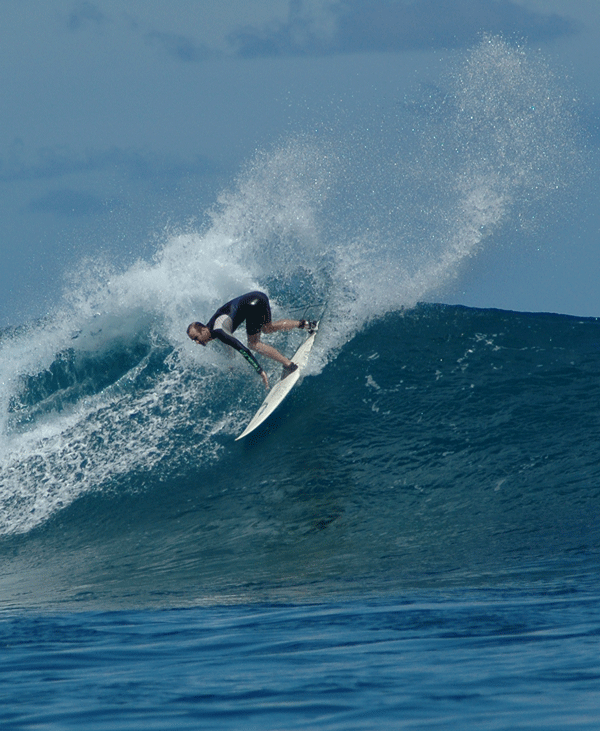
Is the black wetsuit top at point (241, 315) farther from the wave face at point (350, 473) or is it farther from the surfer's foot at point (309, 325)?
the wave face at point (350, 473)

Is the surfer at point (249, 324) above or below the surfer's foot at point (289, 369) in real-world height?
above

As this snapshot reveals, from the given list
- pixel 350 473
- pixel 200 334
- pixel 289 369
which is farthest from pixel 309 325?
pixel 350 473

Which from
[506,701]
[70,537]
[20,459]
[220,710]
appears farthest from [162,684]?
[20,459]

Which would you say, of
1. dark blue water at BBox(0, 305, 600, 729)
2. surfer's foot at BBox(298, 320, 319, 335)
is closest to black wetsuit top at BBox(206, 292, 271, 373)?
surfer's foot at BBox(298, 320, 319, 335)

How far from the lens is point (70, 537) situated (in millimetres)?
8250

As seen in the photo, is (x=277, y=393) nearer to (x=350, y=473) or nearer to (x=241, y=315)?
(x=241, y=315)

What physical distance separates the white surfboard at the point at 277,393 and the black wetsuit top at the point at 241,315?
451 mm

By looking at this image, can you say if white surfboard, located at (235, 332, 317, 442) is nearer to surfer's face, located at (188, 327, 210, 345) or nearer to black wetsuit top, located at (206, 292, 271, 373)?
black wetsuit top, located at (206, 292, 271, 373)

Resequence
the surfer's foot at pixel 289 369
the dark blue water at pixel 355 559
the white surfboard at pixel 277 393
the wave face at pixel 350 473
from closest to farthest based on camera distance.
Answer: the dark blue water at pixel 355 559
the wave face at pixel 350 473
the white surfboard at pixel 277 393
the surfer's foot at pixel 289 369

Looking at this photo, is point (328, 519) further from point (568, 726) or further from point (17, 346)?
point (17, 346)

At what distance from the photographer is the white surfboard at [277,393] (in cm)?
941

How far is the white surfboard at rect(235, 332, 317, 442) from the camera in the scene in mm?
9414

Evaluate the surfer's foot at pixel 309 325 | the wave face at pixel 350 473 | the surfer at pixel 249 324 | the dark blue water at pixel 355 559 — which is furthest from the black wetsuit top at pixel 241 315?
the dark blue water at pixel 355 559

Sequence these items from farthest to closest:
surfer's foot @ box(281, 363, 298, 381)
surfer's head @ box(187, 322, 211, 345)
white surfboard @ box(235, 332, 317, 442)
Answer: surfer's foot @ box(281, 363, 298, 381) < white surfboard @ box(235, 332, 317, 442) < surfer's head @ box(187, 322, 211, 345)
